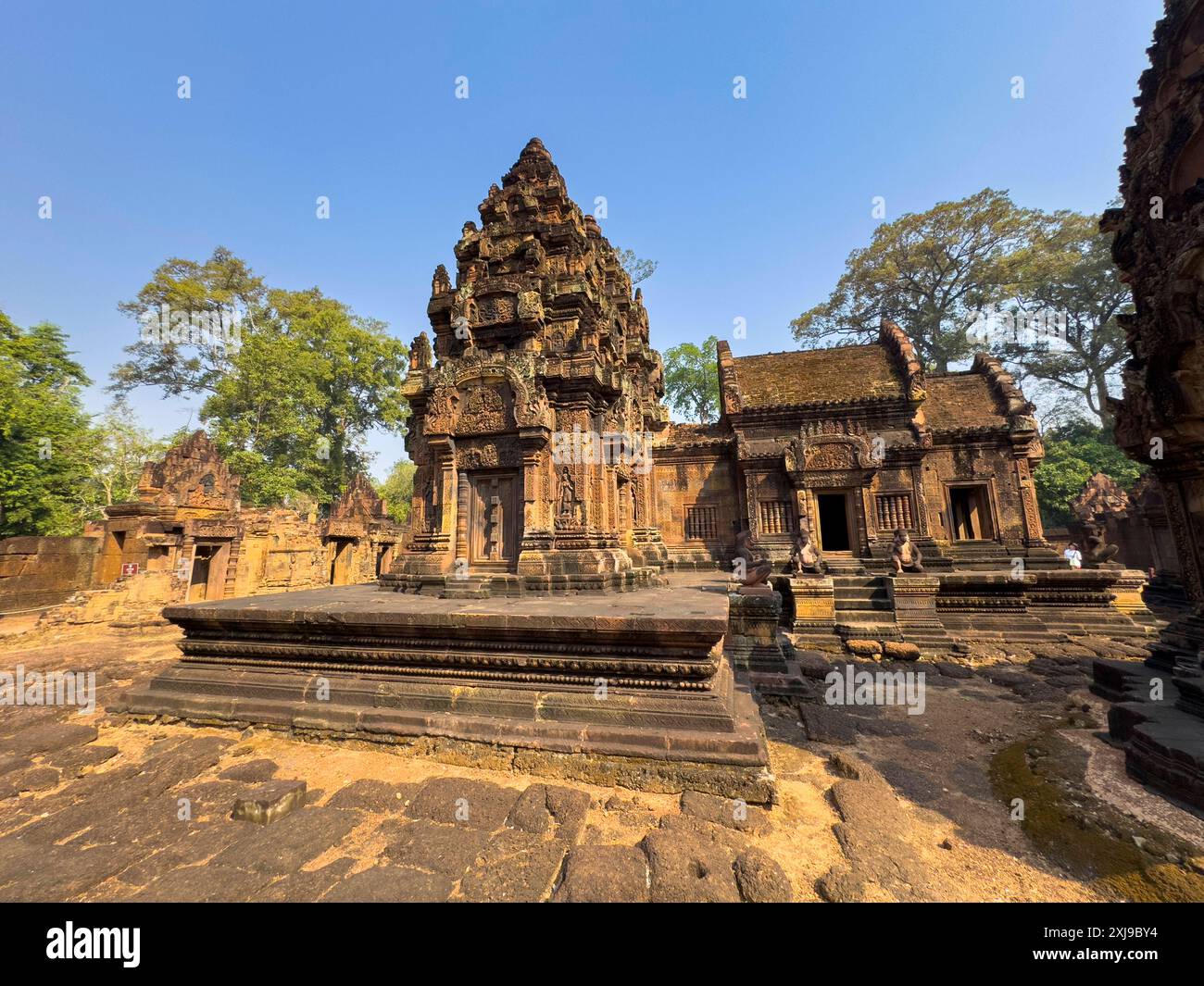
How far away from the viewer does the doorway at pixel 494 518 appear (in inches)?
297

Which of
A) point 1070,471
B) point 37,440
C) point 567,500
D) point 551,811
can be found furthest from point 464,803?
point 1070,471

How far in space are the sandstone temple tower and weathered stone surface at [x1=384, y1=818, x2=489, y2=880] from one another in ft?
12.8

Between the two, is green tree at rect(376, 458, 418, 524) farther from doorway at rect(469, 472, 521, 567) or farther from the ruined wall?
doorway at rect(469, 472, 521, 567)

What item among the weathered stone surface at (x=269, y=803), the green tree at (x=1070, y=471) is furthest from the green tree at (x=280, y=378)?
the green tree at (x=1070, y=471)

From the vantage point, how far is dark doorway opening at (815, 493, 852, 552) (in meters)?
15.8

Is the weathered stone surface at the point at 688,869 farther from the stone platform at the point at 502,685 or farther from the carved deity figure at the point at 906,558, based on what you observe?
the carved deity figure at the point at 906,558

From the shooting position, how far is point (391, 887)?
2350mm

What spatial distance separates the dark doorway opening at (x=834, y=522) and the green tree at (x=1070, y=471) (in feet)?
34.8

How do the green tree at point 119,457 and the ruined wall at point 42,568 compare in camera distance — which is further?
the green tree at point 119,457

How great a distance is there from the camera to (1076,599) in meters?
10.2

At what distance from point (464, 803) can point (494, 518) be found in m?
4.91

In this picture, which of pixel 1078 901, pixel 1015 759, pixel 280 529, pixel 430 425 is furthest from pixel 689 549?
pixel 280 529
